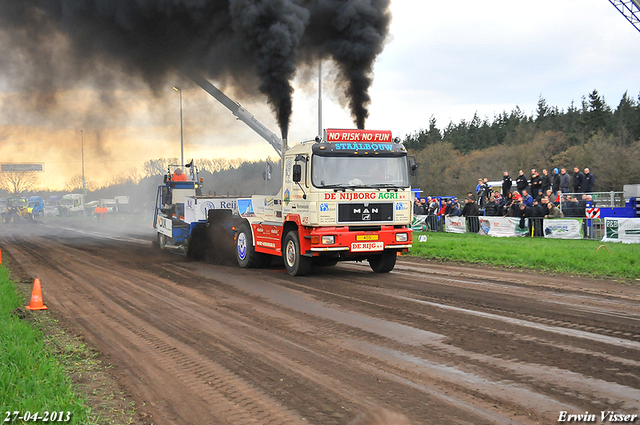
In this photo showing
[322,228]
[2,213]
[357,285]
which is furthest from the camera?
[2,213]

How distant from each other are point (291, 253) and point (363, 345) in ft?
21.3

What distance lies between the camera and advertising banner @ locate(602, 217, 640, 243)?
16.6m

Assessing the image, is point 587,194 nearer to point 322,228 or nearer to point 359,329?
point 322,228

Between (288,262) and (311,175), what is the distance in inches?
86.8

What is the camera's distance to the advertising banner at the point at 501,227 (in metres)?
20.3

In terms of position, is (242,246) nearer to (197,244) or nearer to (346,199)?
(197,244)

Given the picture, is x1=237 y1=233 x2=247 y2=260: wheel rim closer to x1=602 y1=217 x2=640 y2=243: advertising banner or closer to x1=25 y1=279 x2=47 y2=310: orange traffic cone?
x1=25 y1=279 x2=47 y2=310: orange traffic cone

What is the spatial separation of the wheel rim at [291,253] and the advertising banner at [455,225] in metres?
12.2

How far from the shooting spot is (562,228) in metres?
19.0

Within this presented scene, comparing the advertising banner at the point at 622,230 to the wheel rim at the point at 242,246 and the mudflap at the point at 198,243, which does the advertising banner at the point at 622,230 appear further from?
the mudflap at the point at 198,243

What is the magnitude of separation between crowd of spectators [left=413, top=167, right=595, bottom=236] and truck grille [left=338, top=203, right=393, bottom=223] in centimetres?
977

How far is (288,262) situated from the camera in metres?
12.6

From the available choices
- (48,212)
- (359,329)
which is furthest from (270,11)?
(48,212)

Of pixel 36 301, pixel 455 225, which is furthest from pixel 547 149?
pixel 36 301
